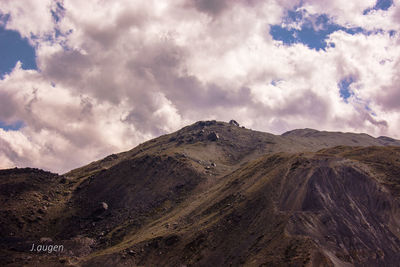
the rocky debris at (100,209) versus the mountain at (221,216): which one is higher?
the rocky debris at (100,209)

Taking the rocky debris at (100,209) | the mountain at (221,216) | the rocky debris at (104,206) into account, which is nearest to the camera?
the mountain at (221,216)

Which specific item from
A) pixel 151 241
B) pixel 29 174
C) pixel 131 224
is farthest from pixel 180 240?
pixel 29 174

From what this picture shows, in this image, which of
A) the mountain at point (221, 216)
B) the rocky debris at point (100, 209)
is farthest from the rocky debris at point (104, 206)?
the mountain at point (221, 216)

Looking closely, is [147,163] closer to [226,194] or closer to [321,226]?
[226,194]

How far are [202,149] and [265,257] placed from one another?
135 m

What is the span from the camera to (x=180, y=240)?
278 feet

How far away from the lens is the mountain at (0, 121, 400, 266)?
2749 inches

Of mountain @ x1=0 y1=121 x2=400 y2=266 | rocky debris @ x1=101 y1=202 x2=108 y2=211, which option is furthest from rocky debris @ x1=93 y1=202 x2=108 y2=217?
mountain @ x1=0 y1=121 x2=400 y2=266

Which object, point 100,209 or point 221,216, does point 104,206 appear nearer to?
point 100,209

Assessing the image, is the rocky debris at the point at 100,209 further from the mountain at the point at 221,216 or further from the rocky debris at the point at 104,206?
the mountain at the point at 221,216

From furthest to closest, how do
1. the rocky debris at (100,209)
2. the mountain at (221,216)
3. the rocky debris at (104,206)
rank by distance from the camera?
the rocky debris at (104,206), the rocky debris at (100,209), the mountain at (221,216)

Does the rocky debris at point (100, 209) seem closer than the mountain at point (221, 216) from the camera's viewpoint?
No

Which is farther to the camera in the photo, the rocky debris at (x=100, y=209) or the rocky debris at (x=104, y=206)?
the rocky debris at (x=104, y=206)

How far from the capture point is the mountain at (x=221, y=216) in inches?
2749
